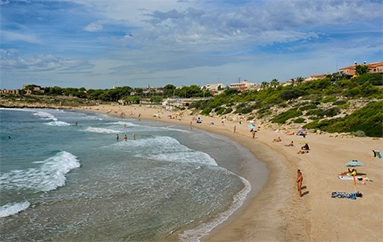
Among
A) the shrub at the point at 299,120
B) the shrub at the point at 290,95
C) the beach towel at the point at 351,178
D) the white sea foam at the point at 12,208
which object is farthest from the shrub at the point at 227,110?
the white sea foam at the point at 12,208

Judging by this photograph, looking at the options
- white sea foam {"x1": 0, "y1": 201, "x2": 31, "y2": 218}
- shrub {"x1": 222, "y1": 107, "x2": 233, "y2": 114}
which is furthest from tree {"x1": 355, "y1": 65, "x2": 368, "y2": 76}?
white sea foam {"x1": 0, "y1": 201, "x2": 31, "y2": 218}

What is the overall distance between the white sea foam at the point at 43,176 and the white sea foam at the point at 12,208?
1884mm

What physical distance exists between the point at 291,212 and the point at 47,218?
26.9 ft

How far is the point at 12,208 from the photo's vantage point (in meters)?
11.7

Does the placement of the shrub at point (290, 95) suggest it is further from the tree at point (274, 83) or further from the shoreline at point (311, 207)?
the tree at point (274, 83)

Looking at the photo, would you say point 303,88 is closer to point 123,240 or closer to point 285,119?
point 285,119

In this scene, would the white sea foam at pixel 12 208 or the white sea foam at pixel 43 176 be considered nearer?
the white sea foam at pixel 12 208

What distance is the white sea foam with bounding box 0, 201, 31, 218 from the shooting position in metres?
11.2

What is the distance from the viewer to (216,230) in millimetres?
9766

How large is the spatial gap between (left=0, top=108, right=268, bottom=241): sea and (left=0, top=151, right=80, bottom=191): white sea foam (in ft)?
0.14

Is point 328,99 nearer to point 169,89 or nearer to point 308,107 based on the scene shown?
point 308,107

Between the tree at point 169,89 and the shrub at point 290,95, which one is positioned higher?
the tree at point 169,89

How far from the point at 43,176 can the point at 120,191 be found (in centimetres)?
515

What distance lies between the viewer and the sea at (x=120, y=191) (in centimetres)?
987
